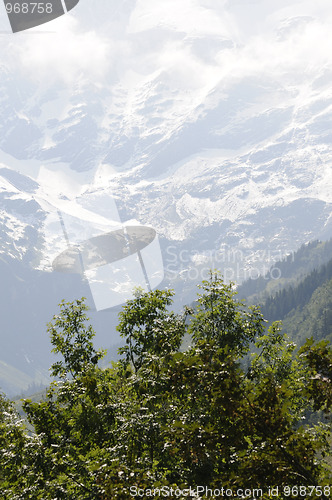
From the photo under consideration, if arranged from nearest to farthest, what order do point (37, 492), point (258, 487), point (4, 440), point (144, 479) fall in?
point (258, 487)
point (144, 479)
point (37, 492)
point (4, 440)

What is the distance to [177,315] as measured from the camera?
21031 mm

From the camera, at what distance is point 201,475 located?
1142 cm


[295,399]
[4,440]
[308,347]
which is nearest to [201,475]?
[308,347]

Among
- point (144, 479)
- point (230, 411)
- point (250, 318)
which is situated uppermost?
point (250, 318)

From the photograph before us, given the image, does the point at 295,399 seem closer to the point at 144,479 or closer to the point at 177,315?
the point at 177,315

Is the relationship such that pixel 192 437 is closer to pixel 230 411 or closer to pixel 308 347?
pixel 230 411

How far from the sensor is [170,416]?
13.5m

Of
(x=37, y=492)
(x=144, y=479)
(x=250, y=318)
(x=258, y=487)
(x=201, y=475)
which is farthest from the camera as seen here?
(x=250, y=318)

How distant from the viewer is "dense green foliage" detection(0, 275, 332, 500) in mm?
9625

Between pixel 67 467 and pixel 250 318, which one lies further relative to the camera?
pixel 250 318

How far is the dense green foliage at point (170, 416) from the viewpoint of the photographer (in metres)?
9.62

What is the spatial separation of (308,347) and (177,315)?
1134 centimetres

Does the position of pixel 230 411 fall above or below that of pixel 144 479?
above

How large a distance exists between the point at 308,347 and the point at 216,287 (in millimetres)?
10750
